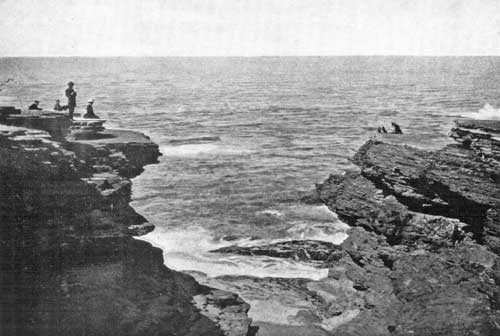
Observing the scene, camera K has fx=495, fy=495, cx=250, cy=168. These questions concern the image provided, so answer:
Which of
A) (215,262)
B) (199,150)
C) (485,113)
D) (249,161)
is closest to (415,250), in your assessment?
(215,262)

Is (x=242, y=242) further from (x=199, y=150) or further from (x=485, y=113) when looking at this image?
(x=485, y=113)

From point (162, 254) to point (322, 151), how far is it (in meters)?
26.0

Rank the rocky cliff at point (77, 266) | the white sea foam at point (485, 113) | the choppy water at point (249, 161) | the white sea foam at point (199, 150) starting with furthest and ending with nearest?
the white sea foam at point (485, 113)
the white sea foam at point (199, 150)
the choppy water at point (249, 161)
the rocky cliff at point (77, 266)

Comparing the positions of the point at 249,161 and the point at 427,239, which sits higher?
the point at 427,239

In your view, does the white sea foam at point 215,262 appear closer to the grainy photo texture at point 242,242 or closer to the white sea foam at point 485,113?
the grainy photo texture at point 242,242

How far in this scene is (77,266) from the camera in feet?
53.4

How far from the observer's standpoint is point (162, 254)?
65.6 feet

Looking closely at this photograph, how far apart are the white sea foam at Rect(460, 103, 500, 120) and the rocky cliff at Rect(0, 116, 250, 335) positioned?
5519 cm

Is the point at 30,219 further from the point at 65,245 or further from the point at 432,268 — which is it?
the point at 432,268

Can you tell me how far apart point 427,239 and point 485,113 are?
58.9 m

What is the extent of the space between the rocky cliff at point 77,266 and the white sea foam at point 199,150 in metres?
18.3

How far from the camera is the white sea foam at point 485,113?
6511 cm

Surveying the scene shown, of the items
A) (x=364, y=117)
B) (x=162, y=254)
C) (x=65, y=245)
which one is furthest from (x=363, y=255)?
(x=364, y=117)

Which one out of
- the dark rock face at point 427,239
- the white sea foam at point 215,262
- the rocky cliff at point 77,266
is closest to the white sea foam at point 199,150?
the rocky cliff at point 77,266
